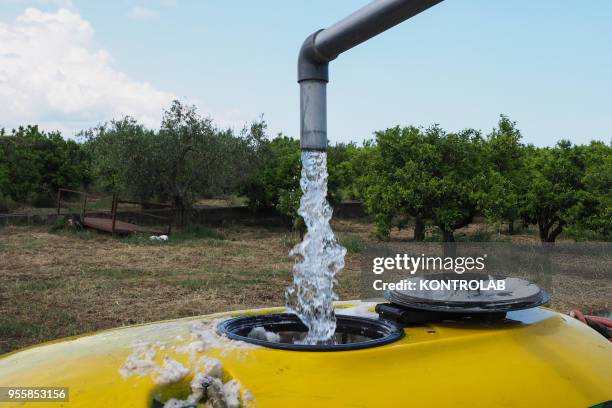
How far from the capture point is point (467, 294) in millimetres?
2088

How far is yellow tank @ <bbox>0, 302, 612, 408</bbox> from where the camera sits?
5.17 ft

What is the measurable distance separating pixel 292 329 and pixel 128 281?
6576 millimetres

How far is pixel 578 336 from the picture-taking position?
81.6 inches

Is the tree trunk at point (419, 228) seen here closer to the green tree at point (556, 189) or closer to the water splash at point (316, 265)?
the green tree at point (556, 189)

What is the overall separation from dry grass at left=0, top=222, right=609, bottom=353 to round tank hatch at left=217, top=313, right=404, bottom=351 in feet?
12.7

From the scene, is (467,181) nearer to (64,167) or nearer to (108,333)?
(108,333)

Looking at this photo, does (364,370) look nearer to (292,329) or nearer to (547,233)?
(292,329)

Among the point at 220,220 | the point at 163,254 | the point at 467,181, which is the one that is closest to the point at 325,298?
the point at 467,181

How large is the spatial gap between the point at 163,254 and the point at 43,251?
208 cm

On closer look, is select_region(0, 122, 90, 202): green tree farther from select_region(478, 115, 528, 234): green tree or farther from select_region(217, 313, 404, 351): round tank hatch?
select_region(217, 313, 404, 351): round tank hatch

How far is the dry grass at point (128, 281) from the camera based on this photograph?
6422mm

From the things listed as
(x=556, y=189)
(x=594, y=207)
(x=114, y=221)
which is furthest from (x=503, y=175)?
(x=114, y=221)

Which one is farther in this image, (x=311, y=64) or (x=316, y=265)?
(x=316, y=265)

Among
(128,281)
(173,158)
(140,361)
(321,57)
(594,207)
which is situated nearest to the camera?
(140,361)
